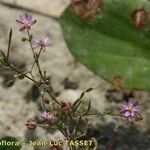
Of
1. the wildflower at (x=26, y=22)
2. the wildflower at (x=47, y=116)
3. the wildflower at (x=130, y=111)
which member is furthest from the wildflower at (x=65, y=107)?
the wildflower at (x=26, y=22)

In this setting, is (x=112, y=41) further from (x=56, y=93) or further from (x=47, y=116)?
(x=47, y=116)

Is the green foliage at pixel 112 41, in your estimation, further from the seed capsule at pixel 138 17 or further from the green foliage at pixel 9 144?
the green foliage at pixel 9 144

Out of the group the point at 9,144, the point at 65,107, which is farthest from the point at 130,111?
the point at 9,144

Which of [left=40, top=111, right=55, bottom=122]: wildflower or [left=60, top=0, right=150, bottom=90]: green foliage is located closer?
[left=40, top=111, right=55, bottom=122]: wildflower

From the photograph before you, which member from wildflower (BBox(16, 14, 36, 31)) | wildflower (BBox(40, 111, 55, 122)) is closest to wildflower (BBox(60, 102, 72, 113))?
wildflower (BBox(40, 111, 55, 122))

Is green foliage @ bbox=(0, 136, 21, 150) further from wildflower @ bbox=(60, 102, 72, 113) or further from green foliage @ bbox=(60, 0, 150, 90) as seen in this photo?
green foliage @ bbox=(60, 0, 150, 90)

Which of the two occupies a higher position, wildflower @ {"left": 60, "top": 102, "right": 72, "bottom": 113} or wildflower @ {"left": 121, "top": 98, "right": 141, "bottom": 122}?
wildflower @ {"left": 60, "top": 102, "right": 72, "bottom": 113}

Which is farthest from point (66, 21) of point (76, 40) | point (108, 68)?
point (108, 68)
